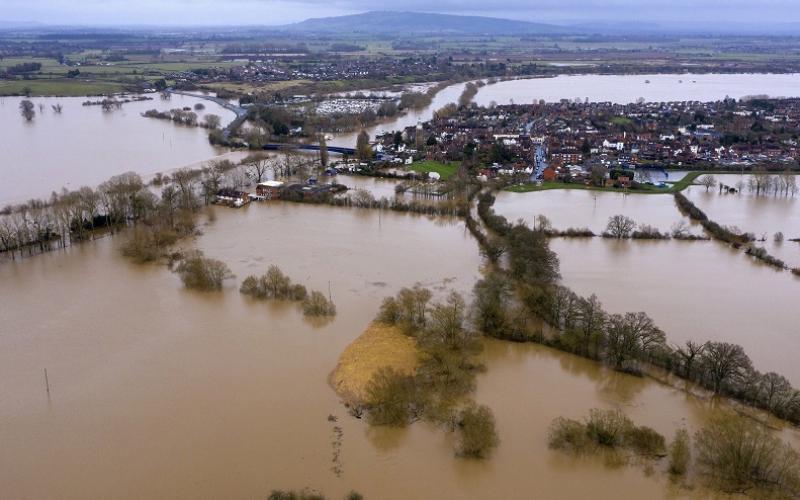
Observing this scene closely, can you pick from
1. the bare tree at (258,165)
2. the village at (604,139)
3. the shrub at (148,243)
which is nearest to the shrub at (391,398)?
the shrub at (148,243)

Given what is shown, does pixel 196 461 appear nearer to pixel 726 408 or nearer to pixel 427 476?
pixel 427 476

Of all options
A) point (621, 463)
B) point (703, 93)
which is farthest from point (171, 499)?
point (703, 93)

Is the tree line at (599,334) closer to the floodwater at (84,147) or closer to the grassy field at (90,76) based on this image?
the floodwater at (84,147)

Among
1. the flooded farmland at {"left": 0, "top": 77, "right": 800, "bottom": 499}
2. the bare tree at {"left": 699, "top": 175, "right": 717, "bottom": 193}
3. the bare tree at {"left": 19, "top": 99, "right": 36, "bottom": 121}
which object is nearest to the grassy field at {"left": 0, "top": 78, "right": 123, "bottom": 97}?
the bare tree at {"left": 19, "top": 99, "right": 36, "bottom": 121}

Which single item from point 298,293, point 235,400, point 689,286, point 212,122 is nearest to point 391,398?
point 235,400

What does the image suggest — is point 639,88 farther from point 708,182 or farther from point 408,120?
point 708,182
